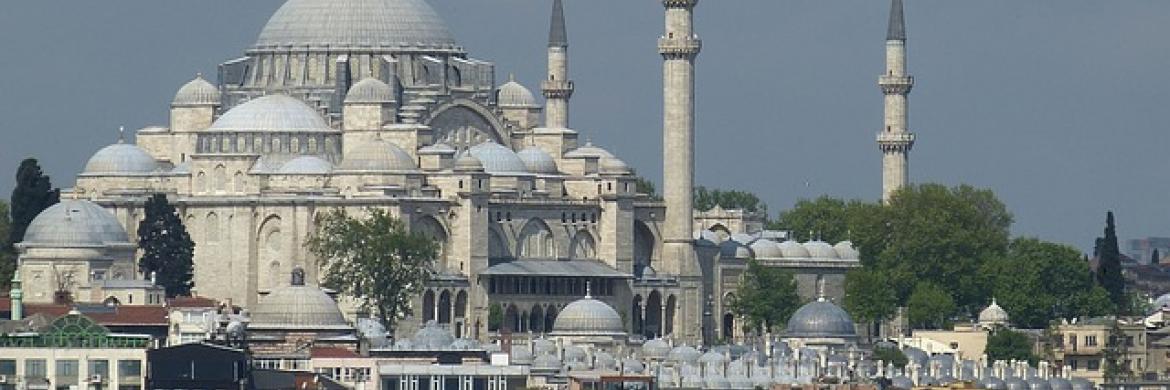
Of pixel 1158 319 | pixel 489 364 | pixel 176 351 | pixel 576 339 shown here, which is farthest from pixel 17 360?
pixel 1158 319

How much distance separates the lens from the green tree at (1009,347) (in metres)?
140

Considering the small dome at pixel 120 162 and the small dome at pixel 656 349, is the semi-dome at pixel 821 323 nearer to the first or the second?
the small dome at pixel 656 349

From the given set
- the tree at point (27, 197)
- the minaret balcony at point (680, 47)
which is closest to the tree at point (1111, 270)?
the minaret balcony at point (680, 47)

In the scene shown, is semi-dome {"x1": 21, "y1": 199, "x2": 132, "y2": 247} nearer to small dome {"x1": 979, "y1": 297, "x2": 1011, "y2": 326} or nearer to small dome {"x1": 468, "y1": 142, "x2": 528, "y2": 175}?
small dome {"x1": 468, "y1": 142, "x2": 528, "y2": 175}

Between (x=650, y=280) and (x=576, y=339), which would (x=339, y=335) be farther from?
(x=650, y=280)

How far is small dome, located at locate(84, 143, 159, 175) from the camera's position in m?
146

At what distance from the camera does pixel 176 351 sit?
98.3 meters

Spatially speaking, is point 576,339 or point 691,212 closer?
point 576,339

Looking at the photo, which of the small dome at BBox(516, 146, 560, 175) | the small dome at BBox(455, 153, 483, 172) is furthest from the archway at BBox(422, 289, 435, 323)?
the small dome at BBox(516, 146, 560, 175)

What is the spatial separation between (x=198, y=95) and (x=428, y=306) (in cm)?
1321

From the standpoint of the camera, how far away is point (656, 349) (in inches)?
5177

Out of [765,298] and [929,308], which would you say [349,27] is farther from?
[929,308]

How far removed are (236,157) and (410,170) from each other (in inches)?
199

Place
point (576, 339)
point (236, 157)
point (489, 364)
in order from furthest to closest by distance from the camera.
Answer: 1. point (236, 157)
2. point (576, 339)
3. point (489, 364)
